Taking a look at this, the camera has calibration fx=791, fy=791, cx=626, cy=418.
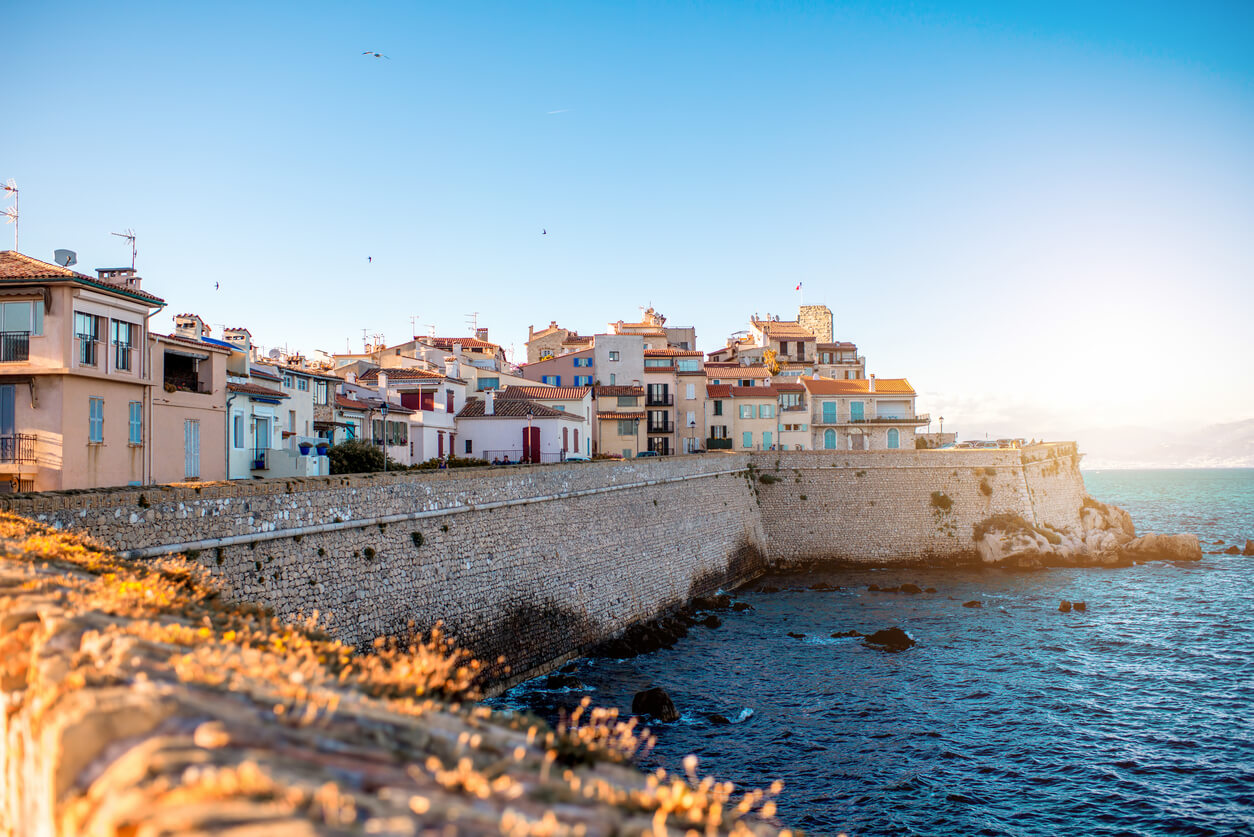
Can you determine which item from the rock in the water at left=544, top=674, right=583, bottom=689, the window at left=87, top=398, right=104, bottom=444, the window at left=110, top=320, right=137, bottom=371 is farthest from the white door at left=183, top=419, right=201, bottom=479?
the rock in the water at left=544, top=674, right=583, bottom=689

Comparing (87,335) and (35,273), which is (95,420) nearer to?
(87,335)

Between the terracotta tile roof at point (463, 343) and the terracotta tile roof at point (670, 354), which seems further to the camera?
the terracotta tile roof at point (463, 343)

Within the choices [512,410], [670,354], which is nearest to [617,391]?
[670,354]

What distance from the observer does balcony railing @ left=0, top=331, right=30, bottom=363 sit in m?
19.0

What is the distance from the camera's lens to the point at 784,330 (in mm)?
86250

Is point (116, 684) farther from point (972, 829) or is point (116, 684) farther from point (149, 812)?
point (972, 829)

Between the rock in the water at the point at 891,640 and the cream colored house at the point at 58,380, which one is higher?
the cream colored house at the point at 58,380

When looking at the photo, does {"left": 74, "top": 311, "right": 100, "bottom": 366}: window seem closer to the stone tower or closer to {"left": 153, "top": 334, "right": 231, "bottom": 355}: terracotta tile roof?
{"left": 153, "top": 334, "right": 231, "bottom": 355}: terracotta tile roof

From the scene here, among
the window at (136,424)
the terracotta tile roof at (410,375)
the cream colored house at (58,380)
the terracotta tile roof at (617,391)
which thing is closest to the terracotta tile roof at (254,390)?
the window at (136,424)

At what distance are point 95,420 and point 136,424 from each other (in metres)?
1.52

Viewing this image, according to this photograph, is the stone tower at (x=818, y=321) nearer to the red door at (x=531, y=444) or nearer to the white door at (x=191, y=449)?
the red door at (x=531, y=444)

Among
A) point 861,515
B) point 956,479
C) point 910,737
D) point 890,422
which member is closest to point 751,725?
point 910,737

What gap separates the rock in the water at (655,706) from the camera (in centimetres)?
2245

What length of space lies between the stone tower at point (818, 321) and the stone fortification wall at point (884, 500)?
4396 cm
